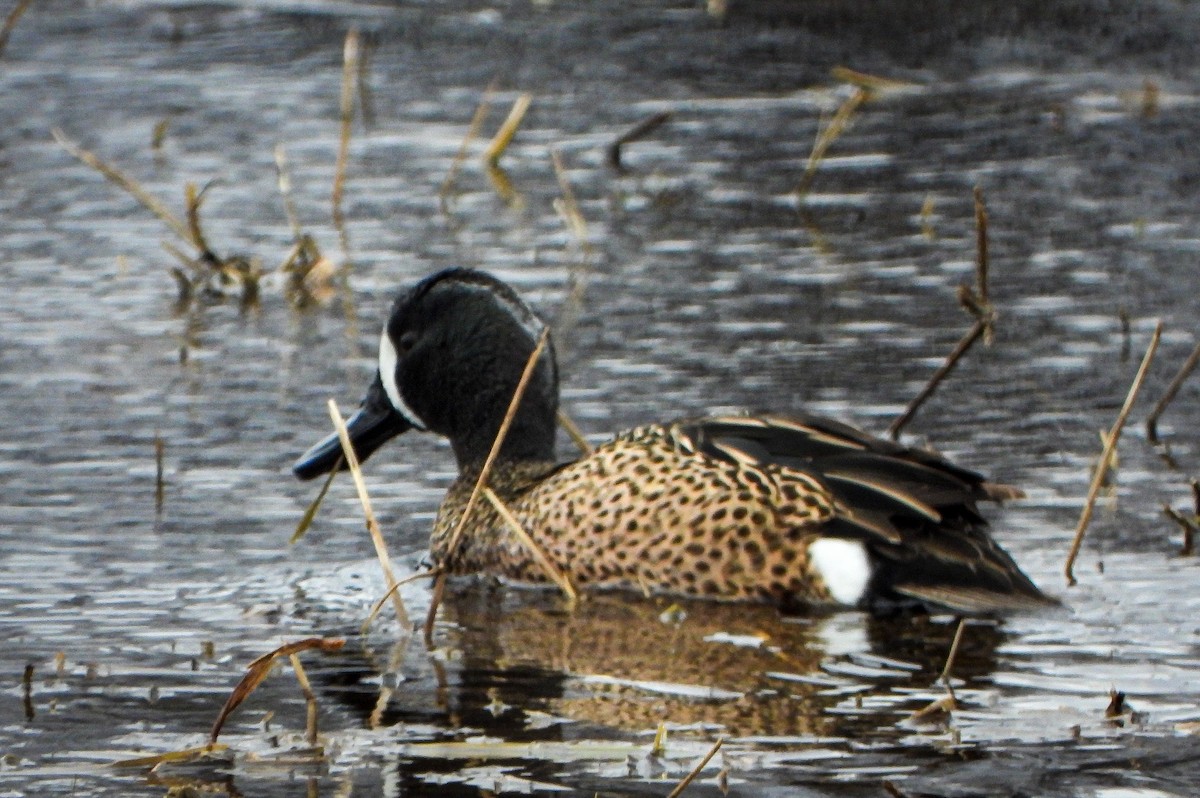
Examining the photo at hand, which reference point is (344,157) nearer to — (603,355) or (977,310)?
(603,355)

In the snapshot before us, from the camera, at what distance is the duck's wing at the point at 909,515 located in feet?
20.2

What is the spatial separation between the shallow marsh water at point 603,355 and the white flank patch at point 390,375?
297 millimetres

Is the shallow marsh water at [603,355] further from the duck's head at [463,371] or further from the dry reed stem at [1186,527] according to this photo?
the duck's head at [463,371]

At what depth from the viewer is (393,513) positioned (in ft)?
24.3

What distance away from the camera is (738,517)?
21.0 feet

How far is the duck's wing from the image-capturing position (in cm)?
615

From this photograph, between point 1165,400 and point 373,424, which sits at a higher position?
point 1165,400

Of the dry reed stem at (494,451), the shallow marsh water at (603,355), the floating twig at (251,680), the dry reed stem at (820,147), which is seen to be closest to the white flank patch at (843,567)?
the shallow marsh water at (603,355)

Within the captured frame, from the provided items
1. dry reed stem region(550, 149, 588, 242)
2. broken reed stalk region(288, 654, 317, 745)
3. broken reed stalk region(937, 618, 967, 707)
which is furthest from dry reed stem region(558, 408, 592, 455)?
dry reed stem region(550, 149, 588, 242)

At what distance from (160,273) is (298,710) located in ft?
17.3

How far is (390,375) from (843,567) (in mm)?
1729

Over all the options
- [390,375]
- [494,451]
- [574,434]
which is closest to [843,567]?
[494,451]

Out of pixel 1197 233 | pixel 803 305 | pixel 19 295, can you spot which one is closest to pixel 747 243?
pixel 803 305

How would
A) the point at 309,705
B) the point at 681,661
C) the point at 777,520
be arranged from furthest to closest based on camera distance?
the point at 777,520
the point at 681,661
the point at 309,705
